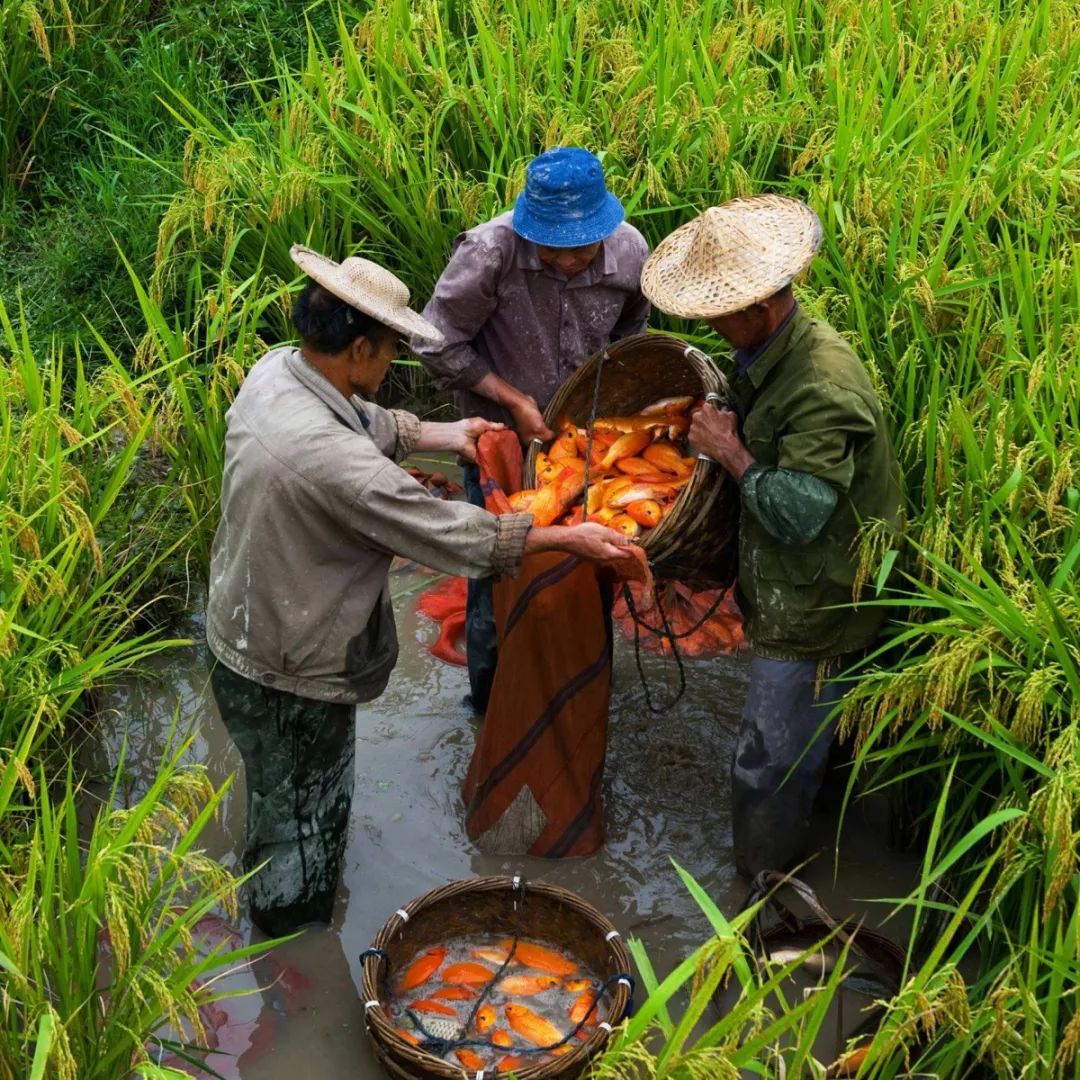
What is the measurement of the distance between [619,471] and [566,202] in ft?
2.44

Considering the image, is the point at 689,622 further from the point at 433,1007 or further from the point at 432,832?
the point at 433,1007

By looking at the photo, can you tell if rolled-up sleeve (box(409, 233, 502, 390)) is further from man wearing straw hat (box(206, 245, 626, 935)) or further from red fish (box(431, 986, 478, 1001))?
red fish (box(431, 986, 478, 1001))

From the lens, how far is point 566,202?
3.71 meters

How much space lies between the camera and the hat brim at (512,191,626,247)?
3727 millimetres

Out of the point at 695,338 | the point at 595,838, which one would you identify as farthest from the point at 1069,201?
the point at 595,838

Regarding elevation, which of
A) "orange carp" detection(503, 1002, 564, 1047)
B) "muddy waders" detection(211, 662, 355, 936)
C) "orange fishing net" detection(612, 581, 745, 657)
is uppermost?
"muddy waders" detection(211, 662, 355, 936)

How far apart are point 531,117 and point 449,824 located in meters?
2.83

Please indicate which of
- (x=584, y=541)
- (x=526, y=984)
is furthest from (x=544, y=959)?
(x=584, y=541)

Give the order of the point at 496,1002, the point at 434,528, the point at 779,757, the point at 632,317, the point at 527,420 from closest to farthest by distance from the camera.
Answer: the point at 434,528
the point at 496,1002
the point at 779,757
the point at 527,420
the point at 632,317

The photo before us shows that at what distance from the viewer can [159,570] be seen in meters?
4.52

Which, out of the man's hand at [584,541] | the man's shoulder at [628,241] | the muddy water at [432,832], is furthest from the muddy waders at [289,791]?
the man's shoulder at [628,241]

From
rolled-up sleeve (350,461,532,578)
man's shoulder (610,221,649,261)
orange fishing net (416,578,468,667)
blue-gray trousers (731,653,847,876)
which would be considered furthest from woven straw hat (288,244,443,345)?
orange fishing net (416,578,468,667)

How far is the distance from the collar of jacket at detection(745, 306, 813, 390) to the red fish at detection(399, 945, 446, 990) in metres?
1.61

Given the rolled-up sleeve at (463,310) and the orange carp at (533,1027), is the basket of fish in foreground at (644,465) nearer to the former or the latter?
the rolled-up sleeve at (463,310)
